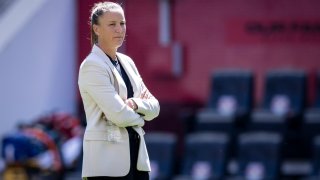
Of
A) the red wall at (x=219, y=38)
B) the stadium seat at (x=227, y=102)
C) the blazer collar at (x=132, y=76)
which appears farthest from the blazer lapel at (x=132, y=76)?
the red wall at (x=219, y=38)

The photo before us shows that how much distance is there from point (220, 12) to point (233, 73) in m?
1.04

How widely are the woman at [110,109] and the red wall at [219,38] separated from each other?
6044 mm

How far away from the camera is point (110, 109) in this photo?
14.0 ft

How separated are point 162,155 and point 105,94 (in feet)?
17.1

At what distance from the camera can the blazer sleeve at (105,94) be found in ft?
14.0

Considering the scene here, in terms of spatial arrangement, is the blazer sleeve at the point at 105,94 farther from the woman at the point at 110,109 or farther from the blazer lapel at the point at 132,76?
the blazer lapel at the point at 132,76

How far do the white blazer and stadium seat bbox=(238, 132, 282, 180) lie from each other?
4.89 metres

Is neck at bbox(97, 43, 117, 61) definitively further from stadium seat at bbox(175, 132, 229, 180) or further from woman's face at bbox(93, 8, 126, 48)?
stadium seat at bbox(175, 132, 229, 180)

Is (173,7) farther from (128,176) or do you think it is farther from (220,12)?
(128,176)

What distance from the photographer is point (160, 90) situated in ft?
35.6

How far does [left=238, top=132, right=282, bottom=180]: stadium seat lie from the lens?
9.14 m

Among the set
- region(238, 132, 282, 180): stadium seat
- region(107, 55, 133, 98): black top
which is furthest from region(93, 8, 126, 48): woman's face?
region(238, 132, 282, 180): stadium seat

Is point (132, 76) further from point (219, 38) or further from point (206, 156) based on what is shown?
point (219, 38)

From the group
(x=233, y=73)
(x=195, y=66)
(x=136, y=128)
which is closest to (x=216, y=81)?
(x=233, y=73)
